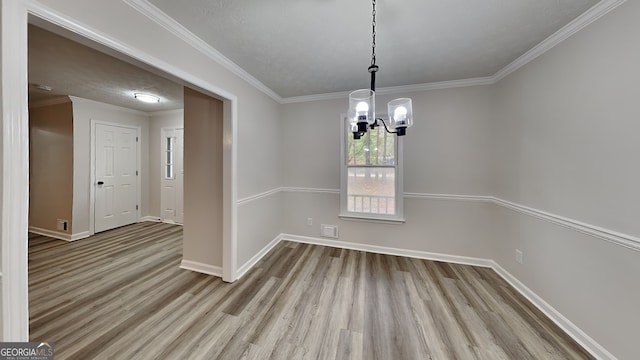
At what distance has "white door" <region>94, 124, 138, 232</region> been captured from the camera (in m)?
3.97

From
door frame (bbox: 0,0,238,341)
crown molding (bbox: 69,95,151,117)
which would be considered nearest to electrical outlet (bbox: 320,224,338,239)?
door frame (bbox: 0,0,238,341)

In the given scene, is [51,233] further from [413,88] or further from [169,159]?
[413,88]

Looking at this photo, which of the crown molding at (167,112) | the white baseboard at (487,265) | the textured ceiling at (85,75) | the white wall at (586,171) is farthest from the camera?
the crown molding at (167,112)

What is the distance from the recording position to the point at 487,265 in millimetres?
2770

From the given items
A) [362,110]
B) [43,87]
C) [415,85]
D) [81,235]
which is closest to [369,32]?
[362,110]

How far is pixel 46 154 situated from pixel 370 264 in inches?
243

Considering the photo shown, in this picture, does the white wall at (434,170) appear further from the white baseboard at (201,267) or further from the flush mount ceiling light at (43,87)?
the flush mount ceiling light at (43,87)

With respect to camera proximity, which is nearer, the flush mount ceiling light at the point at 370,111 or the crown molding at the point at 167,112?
the flush mount ceiling light at the point at 370,111

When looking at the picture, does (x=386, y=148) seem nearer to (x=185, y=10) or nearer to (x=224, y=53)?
(x=224, y=53)

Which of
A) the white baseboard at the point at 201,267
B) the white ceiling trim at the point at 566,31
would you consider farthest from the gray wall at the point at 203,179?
the white ceiling trim at the point at 566,31

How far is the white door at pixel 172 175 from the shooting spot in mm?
4523

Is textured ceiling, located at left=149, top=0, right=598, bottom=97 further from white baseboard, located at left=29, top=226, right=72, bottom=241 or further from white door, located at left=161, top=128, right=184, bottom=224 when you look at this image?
white baseboard, located at left=29, top=226, right=72, bottom=241

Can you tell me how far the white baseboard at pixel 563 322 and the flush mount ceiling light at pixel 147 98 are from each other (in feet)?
18.9

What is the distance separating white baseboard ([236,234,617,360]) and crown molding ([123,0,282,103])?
241 cm
